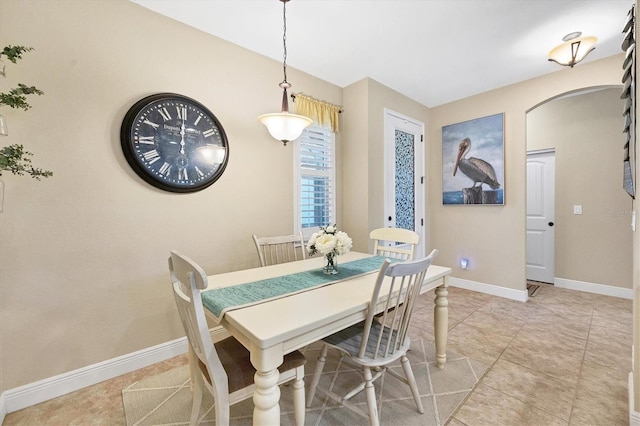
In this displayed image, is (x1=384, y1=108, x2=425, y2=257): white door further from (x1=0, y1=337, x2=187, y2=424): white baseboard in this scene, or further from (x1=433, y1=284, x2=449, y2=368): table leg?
(x1=0, y1=337, x2=187, y2=424): white baseboard

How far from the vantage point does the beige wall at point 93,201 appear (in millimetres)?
1713

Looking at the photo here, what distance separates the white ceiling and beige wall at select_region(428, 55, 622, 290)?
204mm

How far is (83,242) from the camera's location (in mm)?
1897

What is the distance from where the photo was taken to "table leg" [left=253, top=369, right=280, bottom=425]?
3.56 feet

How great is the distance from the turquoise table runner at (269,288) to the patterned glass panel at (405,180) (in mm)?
1941

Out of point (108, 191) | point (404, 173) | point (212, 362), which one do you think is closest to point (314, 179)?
point (404, 173)

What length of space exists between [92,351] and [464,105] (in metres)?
4.93

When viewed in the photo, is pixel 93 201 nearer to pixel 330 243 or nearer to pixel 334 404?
pixel 330 243

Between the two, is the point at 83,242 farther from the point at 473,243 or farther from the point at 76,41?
the point at 473,243

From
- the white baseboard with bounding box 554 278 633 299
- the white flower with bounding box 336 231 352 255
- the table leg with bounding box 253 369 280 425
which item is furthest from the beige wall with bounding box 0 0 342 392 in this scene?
the white baseboard with bounding box 554 278 633 299

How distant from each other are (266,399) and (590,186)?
4.81 metres

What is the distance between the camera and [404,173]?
3955 millimetres

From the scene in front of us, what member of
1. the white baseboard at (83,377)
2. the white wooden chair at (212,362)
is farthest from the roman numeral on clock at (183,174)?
the white baseboard at (83,377)

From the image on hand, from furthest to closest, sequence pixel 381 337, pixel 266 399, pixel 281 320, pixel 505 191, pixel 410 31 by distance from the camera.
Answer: pixel 505 191, pixel 410 31, pixel 381 337, pixel 281 320, pixel 266 399
